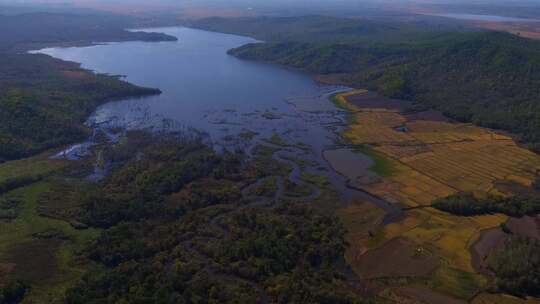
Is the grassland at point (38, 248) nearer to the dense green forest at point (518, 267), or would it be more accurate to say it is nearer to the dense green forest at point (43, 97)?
the dense green forest at point (43, 97)

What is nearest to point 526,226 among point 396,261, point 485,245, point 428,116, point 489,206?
point 489,206

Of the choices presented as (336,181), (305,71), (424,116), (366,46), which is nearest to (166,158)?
(336,181)

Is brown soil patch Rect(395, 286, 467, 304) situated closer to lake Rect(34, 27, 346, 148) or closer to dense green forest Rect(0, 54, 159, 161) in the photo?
lake Rect(34, 27, 346, 148)

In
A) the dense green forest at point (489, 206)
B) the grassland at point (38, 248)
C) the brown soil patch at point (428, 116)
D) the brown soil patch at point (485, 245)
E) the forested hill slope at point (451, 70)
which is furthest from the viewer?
the forested hill slope at point (451, 70)

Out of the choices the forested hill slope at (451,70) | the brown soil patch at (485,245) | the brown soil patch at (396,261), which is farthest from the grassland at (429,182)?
the forested hill slope at (451,70)

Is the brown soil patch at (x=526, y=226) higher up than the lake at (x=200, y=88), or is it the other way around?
A: the lake at (x=200, y=88)

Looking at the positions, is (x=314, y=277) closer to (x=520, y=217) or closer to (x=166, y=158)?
(x=520, y=217)
